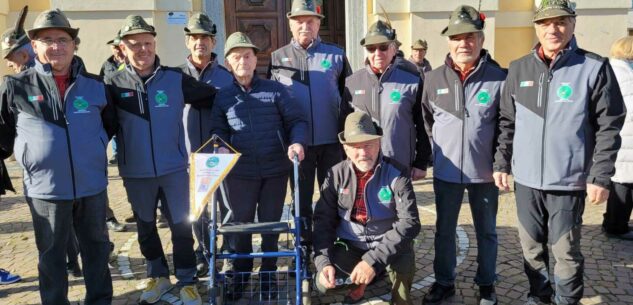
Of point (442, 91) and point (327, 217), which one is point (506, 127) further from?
point (327, 217)

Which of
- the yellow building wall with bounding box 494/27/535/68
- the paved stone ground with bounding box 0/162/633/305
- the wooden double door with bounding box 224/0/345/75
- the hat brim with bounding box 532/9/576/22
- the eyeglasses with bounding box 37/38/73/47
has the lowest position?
the paved stone ground with bounding box 0/162/633/305

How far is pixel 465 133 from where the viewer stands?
356cm

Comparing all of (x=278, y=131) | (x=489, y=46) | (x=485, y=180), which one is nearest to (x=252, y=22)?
(x=489, y=46)

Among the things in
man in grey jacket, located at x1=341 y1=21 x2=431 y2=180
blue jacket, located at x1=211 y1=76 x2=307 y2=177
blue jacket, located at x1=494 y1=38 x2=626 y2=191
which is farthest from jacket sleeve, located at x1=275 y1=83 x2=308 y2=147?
blue jacket, located at x1=494 y1=38 x2=626 y2=191

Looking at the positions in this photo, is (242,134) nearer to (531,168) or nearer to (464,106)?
(464,106)

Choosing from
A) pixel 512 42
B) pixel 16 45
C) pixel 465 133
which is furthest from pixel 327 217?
pixel 512 42

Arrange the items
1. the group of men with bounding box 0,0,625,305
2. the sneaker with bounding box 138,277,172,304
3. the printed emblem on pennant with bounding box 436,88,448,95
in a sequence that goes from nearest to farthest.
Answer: the group of men with bounding box 0,0,625,305
the printed emblem on pennant with bounding box 436,88,448,95
the sneaker with bounding box 138,277,172,304

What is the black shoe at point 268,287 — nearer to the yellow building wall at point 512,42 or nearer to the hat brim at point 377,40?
the hat brim at point 377,40

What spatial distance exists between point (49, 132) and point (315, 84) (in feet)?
6.72

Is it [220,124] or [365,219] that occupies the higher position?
[220,124]

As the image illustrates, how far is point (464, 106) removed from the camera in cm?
354

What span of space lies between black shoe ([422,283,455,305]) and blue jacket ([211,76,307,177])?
1449mm

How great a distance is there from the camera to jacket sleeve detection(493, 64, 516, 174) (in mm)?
3447

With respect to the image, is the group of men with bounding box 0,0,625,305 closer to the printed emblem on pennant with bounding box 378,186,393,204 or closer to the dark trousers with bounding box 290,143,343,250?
the printed emblem on pennant with bounding box 378,186,393,204
